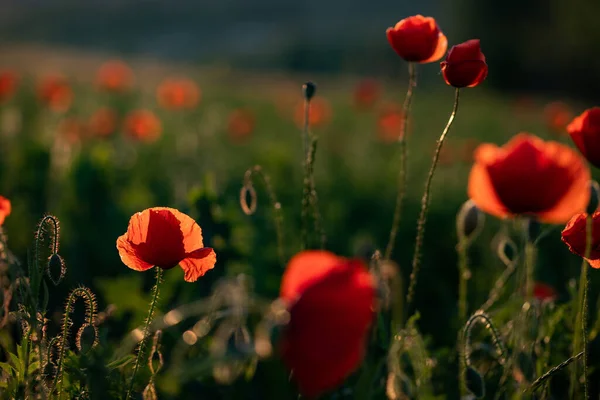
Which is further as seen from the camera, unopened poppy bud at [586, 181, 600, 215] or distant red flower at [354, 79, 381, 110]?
distant red flower at [354, 79, 381, 110]

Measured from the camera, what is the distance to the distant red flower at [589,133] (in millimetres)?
1519

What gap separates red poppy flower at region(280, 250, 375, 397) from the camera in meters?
0.85

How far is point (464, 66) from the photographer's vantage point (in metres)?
1.47

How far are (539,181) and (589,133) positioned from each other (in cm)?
27

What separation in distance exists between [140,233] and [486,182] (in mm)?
681

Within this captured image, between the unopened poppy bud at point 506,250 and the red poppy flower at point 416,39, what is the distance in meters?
0.53

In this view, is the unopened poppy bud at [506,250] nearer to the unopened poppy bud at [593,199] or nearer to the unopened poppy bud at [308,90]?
the unopened poppy bud at [593,199]

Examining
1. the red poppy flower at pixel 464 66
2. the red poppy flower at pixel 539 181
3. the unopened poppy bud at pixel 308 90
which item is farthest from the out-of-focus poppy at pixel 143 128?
the red poppy flower at pixel 539 181

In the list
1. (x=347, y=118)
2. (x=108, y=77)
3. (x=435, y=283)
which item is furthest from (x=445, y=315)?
(x=347, y=118)

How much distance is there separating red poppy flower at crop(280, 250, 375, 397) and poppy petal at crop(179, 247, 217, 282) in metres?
0.46

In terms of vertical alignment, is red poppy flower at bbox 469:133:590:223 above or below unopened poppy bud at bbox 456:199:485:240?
above

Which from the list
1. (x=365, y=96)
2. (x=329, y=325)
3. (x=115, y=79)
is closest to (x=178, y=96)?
(x=115, y=79)

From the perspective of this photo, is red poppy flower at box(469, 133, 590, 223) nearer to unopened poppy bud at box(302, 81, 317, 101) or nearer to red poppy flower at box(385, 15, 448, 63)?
red poppy flower at box(385, 15, 448, 63)

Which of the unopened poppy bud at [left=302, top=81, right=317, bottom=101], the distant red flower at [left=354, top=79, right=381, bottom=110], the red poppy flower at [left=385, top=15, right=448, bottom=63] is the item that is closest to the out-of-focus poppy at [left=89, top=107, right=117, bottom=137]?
the distant red flower at [left=354, top=79, right=381, bottom=110]
